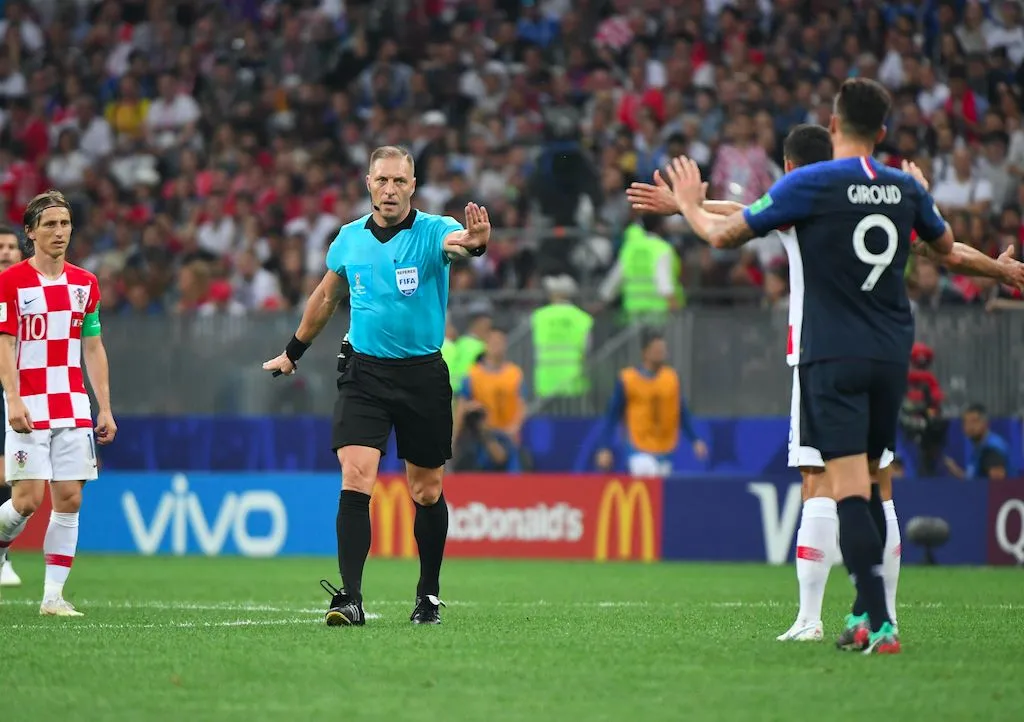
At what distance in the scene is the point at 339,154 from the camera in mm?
23594

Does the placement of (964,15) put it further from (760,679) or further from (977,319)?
(760,679)

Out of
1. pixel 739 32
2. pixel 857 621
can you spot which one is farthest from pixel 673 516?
pixel 857 621

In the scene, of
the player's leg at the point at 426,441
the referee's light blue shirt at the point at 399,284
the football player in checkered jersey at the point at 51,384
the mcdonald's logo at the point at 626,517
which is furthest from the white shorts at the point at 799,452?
the mcdonald's logo at the point at 626,517

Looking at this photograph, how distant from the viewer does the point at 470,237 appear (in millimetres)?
8305

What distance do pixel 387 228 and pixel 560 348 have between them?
9670 mm

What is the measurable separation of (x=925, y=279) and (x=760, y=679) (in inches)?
471

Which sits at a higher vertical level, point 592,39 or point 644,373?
point 592,39

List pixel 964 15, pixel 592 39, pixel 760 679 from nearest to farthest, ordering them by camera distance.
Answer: pixel 760 679 < pixel 964 15 < pixel 592 39

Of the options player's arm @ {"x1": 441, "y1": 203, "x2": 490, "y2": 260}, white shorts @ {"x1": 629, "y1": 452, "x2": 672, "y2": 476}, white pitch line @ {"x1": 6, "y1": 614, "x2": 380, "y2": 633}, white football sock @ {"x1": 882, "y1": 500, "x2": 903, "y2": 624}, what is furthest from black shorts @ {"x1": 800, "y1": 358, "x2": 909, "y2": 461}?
white shorts @ {"x1": 629, "y1": 452, "x2": 672, "y2": 476}

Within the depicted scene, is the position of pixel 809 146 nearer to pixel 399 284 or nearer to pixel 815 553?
pixel 815 553

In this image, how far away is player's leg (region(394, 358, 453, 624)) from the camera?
873cm

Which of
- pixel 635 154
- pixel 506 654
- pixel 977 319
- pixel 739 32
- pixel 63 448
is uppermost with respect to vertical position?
pixel 739 32

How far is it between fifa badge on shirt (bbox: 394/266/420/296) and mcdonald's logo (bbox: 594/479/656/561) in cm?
847

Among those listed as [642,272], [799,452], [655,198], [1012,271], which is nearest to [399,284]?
[655,198]
